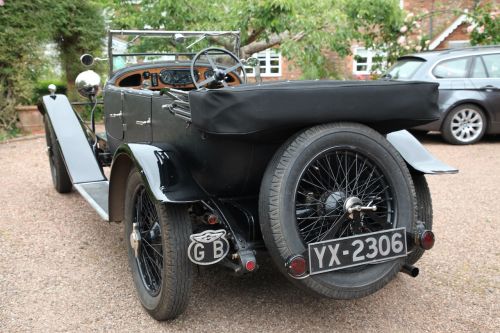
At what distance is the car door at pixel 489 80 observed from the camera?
809 centimetres

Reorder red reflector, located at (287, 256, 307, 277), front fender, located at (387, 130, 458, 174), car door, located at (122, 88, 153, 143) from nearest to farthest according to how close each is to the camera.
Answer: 1. red reflector, located at (287, 256, 307, 277)
2. front fender, located at (387, 130, 458, 174)
3. car door, located at (122, 88, 153, 143)

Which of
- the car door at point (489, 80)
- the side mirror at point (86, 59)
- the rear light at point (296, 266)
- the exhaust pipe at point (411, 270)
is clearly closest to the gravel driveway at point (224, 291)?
the exhaust pipe at point (411, 270)

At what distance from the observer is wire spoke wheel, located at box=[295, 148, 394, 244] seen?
257 cm

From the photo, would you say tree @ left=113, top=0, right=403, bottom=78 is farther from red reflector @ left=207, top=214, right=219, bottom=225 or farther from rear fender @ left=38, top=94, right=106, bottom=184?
red reflector @ left=207, top=214, right=219, bottom=225

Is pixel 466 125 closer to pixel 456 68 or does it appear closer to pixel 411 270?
pixel 456 68

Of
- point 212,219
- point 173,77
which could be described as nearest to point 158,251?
point 212,219

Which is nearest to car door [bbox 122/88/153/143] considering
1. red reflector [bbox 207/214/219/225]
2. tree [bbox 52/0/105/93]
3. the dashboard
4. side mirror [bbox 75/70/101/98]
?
the dashboard

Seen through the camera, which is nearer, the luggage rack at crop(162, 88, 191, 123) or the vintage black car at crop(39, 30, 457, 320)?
the vintage black car at crop(39, 30, 457, 320)

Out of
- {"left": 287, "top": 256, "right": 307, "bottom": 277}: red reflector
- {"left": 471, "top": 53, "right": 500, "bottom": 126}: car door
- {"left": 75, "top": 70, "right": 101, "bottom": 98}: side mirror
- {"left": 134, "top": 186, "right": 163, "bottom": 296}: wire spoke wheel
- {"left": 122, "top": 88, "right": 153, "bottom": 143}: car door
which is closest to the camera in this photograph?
{"left": 287, "top": 256, "right": 307, "bottom": 277}: red reflector

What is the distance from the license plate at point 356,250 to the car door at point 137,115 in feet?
4.81

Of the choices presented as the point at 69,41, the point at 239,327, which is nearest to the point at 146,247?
the point at 239,327

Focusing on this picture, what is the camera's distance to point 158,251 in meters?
2.85

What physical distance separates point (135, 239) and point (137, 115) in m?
0.97

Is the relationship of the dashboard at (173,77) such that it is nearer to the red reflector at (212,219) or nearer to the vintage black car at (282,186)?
the vintage black car at (282,186)
